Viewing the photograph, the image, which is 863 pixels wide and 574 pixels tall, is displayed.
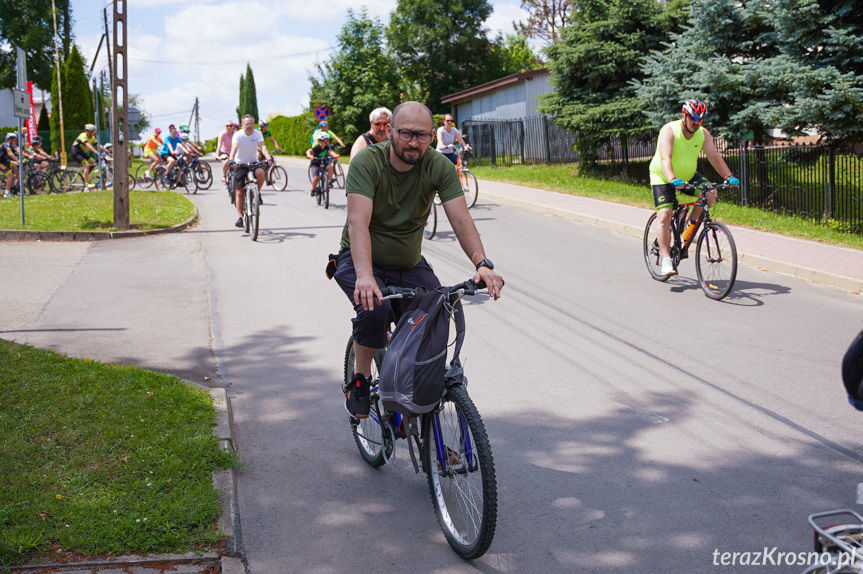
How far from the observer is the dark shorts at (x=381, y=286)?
4027 millimetres

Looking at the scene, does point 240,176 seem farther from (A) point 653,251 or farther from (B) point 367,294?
(B) point 367,294

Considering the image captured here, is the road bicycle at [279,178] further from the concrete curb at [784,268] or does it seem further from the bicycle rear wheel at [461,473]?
the bicycle rear wheel at [461,473]

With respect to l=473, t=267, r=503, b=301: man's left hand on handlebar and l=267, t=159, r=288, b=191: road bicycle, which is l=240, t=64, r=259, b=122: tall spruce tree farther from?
l=473, t=267, r=503, b=301: man's left hand on handlebar

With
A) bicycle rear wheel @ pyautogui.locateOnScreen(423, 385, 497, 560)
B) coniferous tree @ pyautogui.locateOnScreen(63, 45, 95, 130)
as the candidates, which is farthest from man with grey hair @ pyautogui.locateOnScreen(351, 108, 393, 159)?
coniferous tree @ pyautogui.locateOnScreen(63, 45, 95, 130)

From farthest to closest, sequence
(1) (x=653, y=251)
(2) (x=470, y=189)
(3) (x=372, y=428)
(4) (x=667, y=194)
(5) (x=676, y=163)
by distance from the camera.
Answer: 1. (2) (x=470, y=189)
2. (1) (x=653, y=251)
3. (4) (x=667, y=194)
4. (5) (x=676, y=163)
5. (3) (x=372, y=428)

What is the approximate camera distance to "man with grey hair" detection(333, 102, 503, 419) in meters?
3.83

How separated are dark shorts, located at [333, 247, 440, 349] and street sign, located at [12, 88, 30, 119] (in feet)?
38.6

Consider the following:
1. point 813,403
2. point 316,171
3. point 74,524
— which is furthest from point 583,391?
Answer: point 316,171

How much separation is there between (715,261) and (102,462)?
6742 millimetres

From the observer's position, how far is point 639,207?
16812 mm

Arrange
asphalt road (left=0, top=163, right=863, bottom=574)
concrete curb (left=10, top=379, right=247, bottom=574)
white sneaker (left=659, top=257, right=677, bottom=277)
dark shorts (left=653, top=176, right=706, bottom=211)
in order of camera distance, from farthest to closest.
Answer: white sneaker (left=659, top=257, right=677, bottom=277) < dark shorts (left=653, top=176, right=706, bottom=211) < asphalt road (left=0, top=163, right=863, bottom=574) < concrete curb (left=10, top=379, right=247, bottom=574)

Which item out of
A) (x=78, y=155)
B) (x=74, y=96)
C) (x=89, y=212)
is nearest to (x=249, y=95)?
(x=74, y=96)

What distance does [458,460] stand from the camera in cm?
361

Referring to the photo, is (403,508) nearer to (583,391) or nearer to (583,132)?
(583,391)
